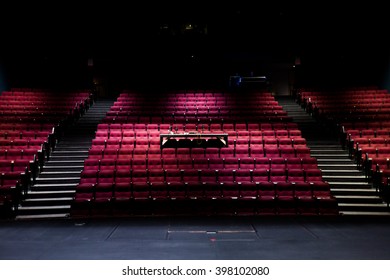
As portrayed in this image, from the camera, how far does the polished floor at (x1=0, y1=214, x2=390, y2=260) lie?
3.51 metres

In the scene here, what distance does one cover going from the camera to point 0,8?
8.77 metres

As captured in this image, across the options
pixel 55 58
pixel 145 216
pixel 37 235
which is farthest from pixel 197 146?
pixel 55 58

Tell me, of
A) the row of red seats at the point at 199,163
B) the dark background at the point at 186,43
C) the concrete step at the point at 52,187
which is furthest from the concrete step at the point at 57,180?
the dark background at the point at 186,43

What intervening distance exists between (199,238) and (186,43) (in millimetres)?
8328

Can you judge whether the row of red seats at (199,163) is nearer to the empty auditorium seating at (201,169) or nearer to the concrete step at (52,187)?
the empty auditorium seating at (201,169)

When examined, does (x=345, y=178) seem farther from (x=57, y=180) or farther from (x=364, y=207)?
(x=57, y=180)

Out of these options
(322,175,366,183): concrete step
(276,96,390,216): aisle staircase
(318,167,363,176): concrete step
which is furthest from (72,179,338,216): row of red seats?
(318,167,363,176): concrete step

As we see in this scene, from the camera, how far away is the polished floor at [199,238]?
3514 millimetres

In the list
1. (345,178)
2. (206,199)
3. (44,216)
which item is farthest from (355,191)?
(44,216)

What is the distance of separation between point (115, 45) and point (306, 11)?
5282mm

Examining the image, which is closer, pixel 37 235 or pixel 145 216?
pixel 37 235

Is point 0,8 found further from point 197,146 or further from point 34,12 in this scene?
point 197,146

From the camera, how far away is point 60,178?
6395mm

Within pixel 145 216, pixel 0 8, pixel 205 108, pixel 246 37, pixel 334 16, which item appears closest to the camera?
pixel 145 216
